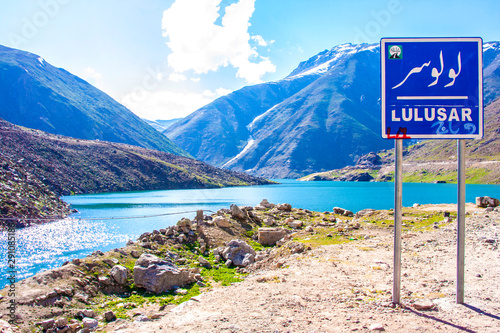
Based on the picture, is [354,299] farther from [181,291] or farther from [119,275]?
[119,275]

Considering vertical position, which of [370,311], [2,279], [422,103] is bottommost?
[2,279]

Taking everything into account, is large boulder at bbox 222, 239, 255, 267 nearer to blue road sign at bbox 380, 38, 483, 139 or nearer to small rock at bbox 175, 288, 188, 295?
small rock at bbox 175, 288, 188, 295

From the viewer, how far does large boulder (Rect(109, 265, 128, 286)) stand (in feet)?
49.8

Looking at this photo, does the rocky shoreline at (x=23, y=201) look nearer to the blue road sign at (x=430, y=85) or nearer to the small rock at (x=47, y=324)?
the small rock at (x=47, y=324)

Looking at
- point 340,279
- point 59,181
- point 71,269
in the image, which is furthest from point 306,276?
point 59,181

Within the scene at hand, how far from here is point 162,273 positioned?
49.3ft

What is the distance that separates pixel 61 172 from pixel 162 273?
134602mm

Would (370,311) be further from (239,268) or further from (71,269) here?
(71,269)

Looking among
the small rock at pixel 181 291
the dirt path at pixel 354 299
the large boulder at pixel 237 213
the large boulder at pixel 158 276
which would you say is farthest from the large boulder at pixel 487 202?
the small rock at pixel 181 291

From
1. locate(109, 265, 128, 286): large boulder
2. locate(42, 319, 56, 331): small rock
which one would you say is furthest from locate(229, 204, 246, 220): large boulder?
locate(42, 319, 56, 331): small rock

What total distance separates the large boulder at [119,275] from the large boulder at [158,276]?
595mm

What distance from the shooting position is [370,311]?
862cm

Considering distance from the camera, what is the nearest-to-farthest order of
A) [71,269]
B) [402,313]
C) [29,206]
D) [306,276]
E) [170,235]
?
[402,313]
[306,276]
[71,269]
[170,235]
[29,206]

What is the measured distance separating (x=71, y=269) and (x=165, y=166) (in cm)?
18202
